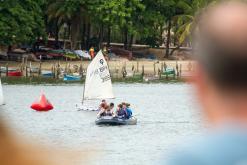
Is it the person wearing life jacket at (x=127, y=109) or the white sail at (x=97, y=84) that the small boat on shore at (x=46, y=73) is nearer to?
the white sail at (x=97, y=84)

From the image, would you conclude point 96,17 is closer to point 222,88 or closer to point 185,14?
point 185,14

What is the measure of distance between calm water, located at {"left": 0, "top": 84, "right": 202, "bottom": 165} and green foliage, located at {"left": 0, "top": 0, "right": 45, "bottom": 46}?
477 cm

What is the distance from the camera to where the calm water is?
45.9 meters

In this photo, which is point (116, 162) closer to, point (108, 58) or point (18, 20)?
point (18, 20)

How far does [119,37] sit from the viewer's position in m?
119

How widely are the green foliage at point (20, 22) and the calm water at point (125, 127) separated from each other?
4.77 metres

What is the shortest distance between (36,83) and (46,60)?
23.7 ft

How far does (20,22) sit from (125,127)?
124 feet

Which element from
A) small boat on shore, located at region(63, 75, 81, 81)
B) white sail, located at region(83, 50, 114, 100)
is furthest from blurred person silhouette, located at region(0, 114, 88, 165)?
small boat on shore, located at region(63, 75, 81, 81)

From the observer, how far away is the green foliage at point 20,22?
86.7 meters

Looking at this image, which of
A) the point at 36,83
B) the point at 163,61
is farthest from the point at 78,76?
the point at 163,61

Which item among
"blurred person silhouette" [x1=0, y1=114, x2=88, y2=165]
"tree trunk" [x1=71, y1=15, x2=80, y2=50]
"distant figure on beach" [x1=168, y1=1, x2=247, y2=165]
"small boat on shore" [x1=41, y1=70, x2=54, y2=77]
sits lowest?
"small boat on shore" [x1=41, y1=70, x2=54, y2=77]

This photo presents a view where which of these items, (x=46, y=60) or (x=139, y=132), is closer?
(x=139, y=132)

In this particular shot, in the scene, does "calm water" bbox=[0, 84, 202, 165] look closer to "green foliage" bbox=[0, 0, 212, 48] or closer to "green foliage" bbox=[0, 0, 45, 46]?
"green foliage" bbox=[0, 0, 45, 46]
